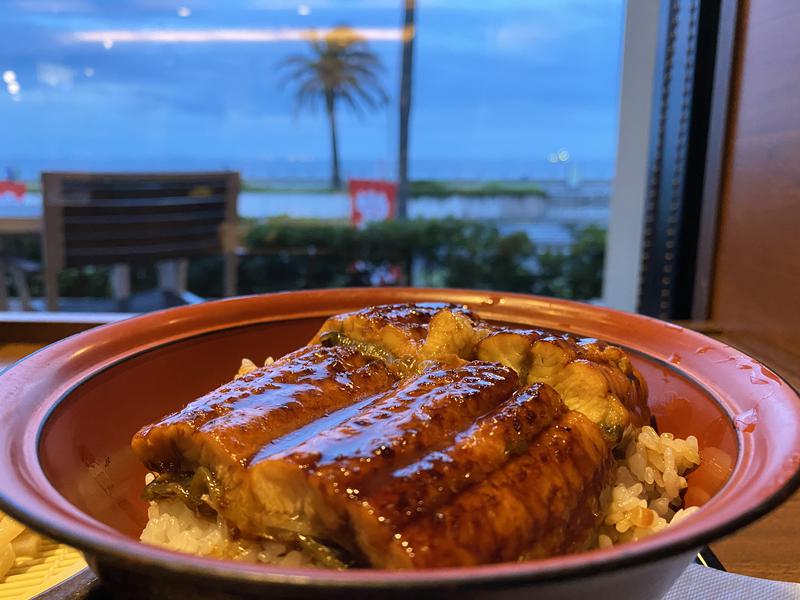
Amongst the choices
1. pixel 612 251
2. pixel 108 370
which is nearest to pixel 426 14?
pixel 612 251

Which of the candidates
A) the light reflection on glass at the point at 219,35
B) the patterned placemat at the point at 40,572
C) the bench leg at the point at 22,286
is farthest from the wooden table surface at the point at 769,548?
the bench leg at the point at 22,286

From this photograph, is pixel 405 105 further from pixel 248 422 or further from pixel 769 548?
pixel 248 422

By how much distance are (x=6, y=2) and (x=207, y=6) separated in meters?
1.66

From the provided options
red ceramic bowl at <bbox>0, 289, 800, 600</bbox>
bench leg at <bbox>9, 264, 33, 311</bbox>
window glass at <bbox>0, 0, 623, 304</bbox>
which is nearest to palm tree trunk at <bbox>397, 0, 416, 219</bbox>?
window glass at <bbox>0, 0, 623, 304</bbox>

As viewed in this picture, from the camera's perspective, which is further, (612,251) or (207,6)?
(207,6)

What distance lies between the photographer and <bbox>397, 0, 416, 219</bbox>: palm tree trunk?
17.4 feet

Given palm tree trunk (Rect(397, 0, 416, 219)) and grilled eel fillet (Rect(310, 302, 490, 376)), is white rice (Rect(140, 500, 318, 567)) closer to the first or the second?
grilled eel fillet (Rect(310, 302, 490, 376))

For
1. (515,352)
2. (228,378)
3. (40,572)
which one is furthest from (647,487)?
(40,572)

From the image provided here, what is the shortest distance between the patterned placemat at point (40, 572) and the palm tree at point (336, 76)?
4.89m

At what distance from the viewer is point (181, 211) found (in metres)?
4.40

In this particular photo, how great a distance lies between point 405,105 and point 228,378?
4.90 meters

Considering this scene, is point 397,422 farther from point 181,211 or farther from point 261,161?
point 261,161

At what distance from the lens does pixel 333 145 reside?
220 inches

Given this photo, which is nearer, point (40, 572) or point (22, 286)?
point (40, 572)
